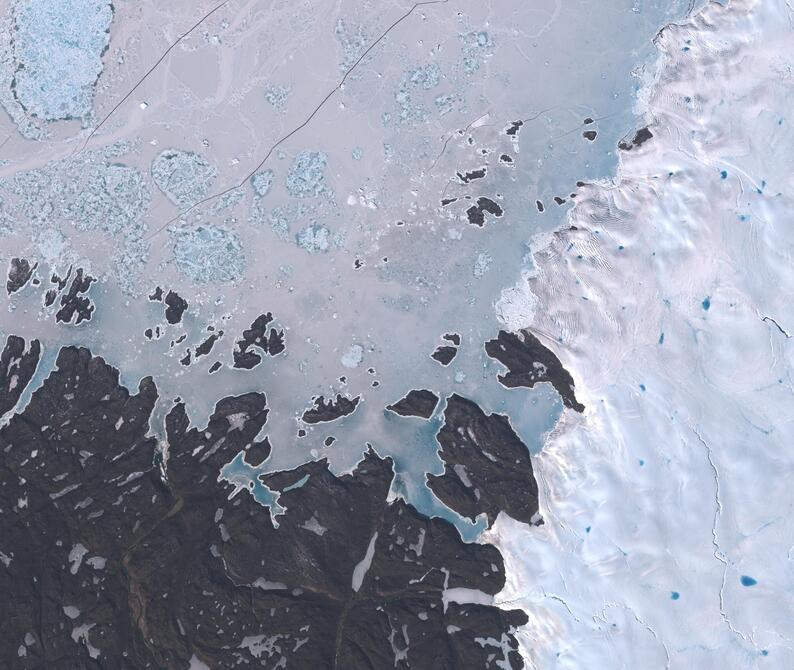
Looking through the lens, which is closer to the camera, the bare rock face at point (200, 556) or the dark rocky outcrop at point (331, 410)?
the bare rock face at point (200, 556)

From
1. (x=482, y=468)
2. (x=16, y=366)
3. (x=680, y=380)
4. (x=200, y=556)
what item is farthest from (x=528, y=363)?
(x=16, y=366)

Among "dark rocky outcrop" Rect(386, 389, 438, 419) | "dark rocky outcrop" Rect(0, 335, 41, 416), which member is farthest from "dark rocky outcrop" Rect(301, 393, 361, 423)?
"dark rocky outcrop" Rect(0, 335, 41, 416)

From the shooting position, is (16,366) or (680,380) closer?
(680,380)

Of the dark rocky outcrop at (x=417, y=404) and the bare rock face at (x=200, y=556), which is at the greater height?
the dark rocky outcrop at (x=417, y=404)

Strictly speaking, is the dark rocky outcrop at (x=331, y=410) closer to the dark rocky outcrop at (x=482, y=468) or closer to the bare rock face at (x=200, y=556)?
the bare rock face at (x=200, y=556)

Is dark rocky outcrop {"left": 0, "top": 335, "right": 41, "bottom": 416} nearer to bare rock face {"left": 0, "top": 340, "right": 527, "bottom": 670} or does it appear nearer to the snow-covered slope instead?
bare rock face {"left": 0, "top": 340, "right": 527, "bottom": 670}

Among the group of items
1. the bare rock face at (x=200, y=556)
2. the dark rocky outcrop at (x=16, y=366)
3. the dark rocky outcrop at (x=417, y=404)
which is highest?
the dark rocky outcrop at (x=16, y=366)

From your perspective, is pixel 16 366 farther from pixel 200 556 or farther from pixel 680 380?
pixel 680 380

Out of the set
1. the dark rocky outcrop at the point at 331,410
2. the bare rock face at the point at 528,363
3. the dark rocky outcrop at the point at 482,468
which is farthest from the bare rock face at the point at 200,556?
the bare rock face at the point at 528,363

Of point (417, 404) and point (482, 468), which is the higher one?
point (417, 404)
